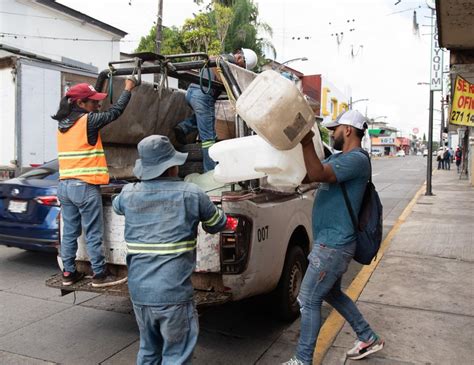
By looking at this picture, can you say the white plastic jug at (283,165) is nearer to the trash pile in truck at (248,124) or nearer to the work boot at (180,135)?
the trash pile in truck at (248,124)

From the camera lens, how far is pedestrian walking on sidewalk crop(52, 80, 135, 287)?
4223 mm

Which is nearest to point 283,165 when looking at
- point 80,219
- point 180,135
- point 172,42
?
point 80,219

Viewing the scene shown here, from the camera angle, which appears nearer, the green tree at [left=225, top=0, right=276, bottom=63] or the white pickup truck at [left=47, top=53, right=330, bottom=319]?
the white pickup truck at [left=47, top=53, right=330, bottom=319]

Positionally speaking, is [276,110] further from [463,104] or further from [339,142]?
[463,104]

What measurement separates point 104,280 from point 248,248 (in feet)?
4.22

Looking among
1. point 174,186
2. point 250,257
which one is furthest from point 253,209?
point 174,186

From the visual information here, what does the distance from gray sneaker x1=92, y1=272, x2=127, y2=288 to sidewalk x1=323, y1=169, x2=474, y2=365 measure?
70.2 inches

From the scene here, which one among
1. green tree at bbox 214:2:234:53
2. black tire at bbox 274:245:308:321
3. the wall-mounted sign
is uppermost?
green tree at bbox 214:2:234:53

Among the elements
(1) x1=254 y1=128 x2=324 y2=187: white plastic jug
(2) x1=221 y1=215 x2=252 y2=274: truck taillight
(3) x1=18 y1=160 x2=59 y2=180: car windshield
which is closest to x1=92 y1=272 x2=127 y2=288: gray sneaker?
(2) x1=221 y1=215 x2=252 y2=274: truck taillight

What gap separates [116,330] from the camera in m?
4.59

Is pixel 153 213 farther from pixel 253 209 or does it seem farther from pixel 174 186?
pixel 253 209

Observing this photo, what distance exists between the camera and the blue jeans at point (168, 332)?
2.78 m

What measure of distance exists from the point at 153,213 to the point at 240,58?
9.03ft

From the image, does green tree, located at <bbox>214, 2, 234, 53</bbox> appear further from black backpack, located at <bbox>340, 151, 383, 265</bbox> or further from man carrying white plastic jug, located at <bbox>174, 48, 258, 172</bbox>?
black backpack, located at <bbox>340, 151, 383, 265</bbox>
